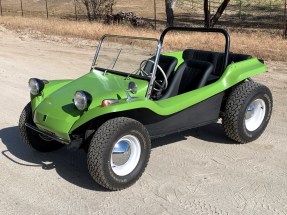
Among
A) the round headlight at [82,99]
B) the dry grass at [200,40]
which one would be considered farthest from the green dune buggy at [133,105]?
the dry grass at [200,40]

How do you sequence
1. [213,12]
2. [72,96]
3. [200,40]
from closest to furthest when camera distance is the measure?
[72,96]
[200,40]
[213,12]

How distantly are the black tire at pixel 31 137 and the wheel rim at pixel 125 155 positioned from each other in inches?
43.5

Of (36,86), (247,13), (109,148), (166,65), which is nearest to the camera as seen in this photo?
(109,148)

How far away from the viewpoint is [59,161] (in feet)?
14.6

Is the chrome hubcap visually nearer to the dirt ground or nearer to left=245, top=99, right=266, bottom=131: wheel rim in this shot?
the dirt ground

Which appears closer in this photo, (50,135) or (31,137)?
(50,135)

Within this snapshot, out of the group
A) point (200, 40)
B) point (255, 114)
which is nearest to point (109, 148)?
point (255, 114)

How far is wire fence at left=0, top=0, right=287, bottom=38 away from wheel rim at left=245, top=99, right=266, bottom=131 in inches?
664

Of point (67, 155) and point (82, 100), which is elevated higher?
point (82, 100)

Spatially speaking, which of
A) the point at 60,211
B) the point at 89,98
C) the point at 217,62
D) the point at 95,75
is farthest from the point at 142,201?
the point at 217,62

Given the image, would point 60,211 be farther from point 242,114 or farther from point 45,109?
point 242,114

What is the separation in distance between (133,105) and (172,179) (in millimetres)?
800

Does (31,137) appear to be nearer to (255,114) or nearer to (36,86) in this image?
(36,86)

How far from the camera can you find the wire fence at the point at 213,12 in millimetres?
23719
